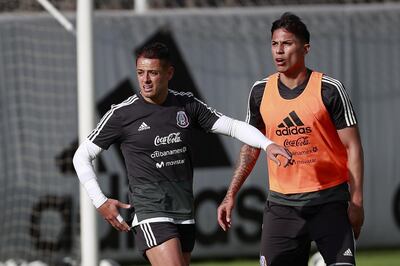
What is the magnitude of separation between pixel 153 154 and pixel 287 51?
1157 mm

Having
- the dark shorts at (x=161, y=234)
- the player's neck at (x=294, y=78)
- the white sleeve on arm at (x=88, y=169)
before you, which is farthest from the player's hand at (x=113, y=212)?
the player's neck at (x=294, y=78)

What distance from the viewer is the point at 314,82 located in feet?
23.3

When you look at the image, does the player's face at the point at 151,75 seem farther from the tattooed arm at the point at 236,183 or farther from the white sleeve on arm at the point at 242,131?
the tattooed arm at the point at 236,183

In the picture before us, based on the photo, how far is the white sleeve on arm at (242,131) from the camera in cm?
701

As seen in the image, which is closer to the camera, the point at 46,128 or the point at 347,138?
the point at 347,138

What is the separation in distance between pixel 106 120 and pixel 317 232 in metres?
1.64

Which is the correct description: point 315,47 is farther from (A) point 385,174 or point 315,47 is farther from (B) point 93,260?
(B) point 93,260

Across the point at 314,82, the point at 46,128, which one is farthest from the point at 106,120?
the point at 46,128

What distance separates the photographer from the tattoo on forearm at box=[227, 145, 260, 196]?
288 inches

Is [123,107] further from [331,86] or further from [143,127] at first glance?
[331,86]

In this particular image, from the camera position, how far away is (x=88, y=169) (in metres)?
7.11

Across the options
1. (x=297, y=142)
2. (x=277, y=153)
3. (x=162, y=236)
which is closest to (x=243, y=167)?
(x=297, y=142)

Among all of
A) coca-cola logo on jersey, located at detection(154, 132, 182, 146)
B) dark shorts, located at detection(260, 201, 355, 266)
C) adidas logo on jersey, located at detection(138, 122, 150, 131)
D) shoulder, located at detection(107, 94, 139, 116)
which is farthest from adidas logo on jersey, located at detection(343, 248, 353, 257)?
shoulder, located at detection(107, 94, 139, 116)

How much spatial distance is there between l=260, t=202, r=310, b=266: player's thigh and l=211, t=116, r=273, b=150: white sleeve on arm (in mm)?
526
